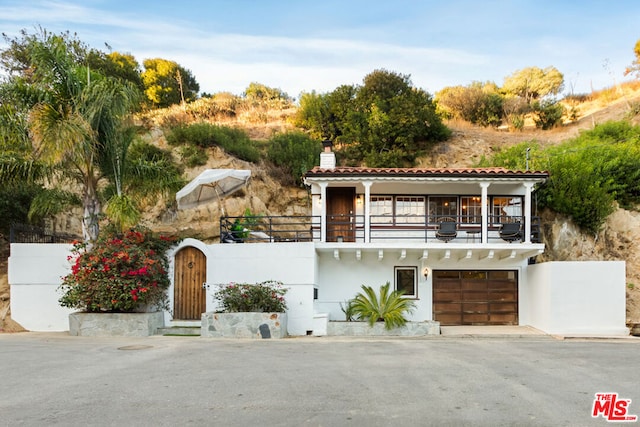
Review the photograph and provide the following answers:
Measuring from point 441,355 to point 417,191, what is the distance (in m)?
8.46

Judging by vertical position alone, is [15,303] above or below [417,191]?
below

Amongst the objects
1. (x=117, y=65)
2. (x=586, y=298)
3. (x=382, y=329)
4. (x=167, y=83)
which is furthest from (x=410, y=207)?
(x=167, y=83)

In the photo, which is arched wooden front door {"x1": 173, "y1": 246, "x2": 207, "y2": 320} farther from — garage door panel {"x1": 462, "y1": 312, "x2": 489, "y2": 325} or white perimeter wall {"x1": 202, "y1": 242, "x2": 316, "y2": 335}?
garage door panel {"x1": 462, "y1": 312, "x2": 489, "y2": 325}

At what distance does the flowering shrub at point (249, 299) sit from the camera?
15.8m

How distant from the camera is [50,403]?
7.59 meters

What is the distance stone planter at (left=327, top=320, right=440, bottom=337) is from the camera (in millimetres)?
16516

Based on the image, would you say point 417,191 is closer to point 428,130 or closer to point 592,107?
point 428,130

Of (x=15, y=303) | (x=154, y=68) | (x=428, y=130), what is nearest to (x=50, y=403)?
(x=15, y=303)

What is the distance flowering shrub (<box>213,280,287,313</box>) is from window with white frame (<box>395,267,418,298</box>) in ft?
15.2

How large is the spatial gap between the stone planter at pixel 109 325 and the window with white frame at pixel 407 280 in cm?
836

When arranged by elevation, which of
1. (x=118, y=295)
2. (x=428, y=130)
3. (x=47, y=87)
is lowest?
(x=118, y=295)

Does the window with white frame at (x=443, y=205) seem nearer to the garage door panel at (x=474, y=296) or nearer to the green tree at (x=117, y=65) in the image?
the garage door panel at (x=474, y=296)

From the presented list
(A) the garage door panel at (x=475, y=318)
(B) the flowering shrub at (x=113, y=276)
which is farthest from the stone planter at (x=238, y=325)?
(A) the garage door panel at (x=475, y=318)

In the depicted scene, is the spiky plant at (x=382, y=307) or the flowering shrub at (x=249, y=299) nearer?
the flowering shrub at (x=249, y=299)
